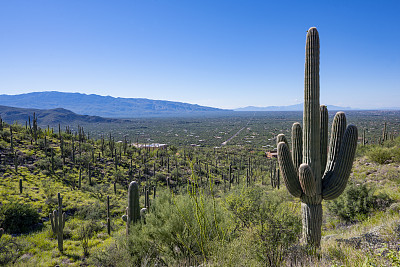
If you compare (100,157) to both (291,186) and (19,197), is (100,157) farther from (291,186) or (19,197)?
(291,186)

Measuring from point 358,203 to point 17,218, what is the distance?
20662 millimetres

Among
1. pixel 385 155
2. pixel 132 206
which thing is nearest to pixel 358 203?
pixel 132 206

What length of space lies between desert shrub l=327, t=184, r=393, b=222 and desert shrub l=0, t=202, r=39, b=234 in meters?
19.6

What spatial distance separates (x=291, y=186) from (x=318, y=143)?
4.59ft

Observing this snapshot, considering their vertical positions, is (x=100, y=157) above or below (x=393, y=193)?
below

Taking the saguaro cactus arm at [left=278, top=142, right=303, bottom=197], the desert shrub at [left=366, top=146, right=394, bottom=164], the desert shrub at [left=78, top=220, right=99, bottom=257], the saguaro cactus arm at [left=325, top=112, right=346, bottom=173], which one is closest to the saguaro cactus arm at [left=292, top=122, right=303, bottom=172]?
the saguaro cactus arm at [left=278, top=142, right=303, bottom=197]

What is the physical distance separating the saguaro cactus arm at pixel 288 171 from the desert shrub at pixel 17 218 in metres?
17.8

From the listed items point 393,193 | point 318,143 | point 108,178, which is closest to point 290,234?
point 318,143

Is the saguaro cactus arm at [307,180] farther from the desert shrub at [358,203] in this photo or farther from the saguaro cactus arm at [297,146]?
the desert shrub at [358,203]

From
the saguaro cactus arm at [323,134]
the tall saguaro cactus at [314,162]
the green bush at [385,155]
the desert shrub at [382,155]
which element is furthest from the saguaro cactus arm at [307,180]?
the desert shrub at [382,155]

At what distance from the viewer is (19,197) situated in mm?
18891

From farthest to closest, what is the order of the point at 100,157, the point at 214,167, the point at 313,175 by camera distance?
the point at 214,167
the point at 100,157
the point at 313,175

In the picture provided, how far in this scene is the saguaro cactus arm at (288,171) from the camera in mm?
5887

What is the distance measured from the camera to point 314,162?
5820mm
